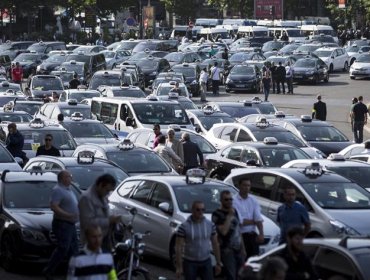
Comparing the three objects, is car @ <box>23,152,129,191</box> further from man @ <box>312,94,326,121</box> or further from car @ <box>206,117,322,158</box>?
man @ <box>312,94,326,121</box>

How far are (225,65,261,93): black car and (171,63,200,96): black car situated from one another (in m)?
1.58

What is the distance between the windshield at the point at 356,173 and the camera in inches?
815

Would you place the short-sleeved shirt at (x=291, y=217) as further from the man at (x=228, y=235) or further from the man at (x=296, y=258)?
the man at (x=296, y=258)

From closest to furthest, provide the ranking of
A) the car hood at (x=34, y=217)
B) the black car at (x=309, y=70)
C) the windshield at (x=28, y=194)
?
the car hood at (x=34, y=217), the windshield at (x=28, y=194), the black car at (x=309, y=70)

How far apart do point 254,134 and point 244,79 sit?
28.1 m

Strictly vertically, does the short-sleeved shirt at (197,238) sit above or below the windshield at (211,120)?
above

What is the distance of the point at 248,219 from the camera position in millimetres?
15172

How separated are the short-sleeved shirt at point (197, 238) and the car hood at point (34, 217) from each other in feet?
12.3

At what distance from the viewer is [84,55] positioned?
58062 millimetres

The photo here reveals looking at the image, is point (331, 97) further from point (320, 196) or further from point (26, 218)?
point (26, 218)

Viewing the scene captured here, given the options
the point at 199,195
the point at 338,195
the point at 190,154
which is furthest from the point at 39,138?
the point at 338,195

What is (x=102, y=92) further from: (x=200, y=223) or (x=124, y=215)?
(x=200, y=223)

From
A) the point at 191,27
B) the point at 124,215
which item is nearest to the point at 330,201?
the point at 124,215

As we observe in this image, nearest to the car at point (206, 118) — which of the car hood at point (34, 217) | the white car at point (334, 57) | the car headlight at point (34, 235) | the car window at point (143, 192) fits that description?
the car window at point (143, 192)
